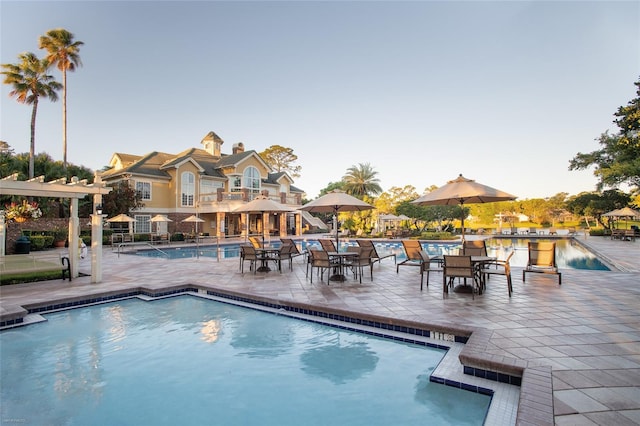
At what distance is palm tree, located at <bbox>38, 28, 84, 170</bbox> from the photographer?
2519cm

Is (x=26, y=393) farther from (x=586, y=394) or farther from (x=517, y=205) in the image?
(x=517, y=205)

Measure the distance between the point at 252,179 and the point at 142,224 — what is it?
34.9 feet

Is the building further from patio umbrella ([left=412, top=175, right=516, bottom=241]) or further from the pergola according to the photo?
patio umbrella ([left=412, top=175, right=516, bottom=241])

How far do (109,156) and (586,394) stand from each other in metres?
36.7

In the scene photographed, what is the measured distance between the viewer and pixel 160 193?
27.0m

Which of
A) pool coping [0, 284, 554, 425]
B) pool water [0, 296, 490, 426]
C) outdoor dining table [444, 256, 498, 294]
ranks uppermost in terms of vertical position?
outdoor dining table [444, 256, 498, 294]

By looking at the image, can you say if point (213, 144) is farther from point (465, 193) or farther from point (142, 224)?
point (465, 193)

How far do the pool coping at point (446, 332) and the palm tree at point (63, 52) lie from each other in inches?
942

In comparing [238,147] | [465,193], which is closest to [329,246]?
[465,193]

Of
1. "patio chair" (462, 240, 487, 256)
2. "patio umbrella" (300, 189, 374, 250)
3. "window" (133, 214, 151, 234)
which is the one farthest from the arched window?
"patio chair" (462, 240, 487, 256)

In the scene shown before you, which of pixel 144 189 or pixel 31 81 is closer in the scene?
pixel 31 81

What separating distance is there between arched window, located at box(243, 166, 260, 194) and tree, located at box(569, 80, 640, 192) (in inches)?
1040

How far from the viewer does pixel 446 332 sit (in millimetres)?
4691

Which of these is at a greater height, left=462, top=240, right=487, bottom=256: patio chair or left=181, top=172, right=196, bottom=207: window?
left=181, top=172, right=196, bottom=207: window
